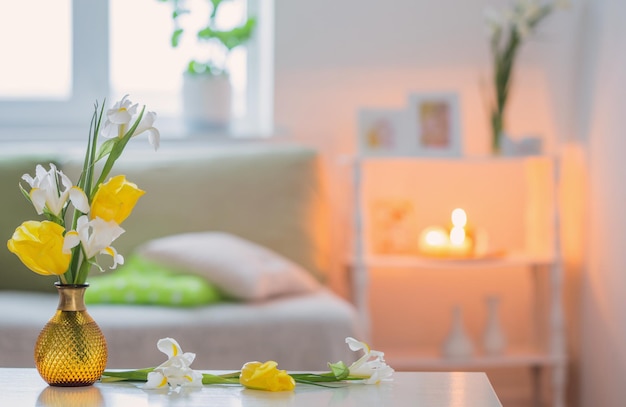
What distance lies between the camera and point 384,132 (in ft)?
9.96

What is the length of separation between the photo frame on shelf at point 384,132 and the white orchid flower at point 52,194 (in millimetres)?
1795

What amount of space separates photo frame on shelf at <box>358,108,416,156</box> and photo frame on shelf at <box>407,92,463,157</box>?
21 millimetres

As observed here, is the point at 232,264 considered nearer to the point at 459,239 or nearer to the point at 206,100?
the point at 459,239

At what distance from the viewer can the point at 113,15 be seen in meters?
3.42

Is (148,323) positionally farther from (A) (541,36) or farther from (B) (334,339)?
(A) (541,36)

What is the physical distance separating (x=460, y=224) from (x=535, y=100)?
66 cm

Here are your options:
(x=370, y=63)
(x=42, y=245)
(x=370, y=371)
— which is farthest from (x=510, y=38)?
(x=42, y=245)

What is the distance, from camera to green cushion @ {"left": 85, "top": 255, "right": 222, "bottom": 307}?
2.40 metres

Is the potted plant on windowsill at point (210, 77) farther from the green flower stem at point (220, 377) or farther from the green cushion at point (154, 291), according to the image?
the green flower stem at point (220, 377)

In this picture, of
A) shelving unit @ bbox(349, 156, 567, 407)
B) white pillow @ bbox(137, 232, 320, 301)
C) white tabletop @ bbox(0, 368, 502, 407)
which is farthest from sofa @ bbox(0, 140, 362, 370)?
white tabletop @ bbox(0, 368, 502, 407)

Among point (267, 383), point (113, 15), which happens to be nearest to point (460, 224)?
point (113, 15)

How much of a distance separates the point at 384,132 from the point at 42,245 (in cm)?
187

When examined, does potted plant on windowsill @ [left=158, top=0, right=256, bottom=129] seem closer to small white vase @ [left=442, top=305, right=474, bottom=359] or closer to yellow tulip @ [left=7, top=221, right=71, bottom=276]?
small white vase @ [left=442, top=305, right=474, bottom=359]

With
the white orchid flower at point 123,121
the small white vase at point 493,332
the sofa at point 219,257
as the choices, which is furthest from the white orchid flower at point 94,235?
the small white vase at point 493,332
